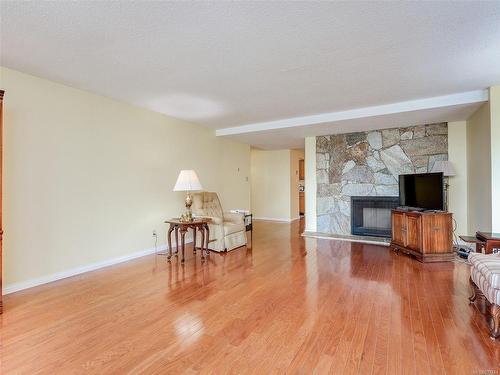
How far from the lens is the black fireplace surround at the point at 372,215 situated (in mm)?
5375

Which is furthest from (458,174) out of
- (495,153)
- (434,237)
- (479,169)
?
(434,237)

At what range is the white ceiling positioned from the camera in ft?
6.33

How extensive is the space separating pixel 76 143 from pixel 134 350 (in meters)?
2.75

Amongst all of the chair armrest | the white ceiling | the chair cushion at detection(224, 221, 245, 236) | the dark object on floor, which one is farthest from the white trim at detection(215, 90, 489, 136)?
the dark object on floor

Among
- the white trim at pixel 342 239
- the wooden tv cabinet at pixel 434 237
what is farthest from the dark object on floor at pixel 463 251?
the white trim at pixel 342 239

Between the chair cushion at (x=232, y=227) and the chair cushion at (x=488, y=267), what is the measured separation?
3.17m

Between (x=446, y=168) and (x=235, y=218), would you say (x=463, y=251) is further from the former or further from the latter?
(x=235, y=218)

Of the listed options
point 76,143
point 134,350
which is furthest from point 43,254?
point 134,350

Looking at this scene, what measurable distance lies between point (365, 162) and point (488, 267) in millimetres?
3695

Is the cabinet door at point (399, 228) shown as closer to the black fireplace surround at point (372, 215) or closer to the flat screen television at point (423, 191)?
the flat screen television at point (423, 191)

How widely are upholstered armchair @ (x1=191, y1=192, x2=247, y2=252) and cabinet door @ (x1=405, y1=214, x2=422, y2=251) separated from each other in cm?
270

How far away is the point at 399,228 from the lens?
4.38 meters

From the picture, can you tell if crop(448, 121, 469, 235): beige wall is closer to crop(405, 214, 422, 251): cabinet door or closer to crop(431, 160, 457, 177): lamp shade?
crop(431, 160, 457, 177): lamp shade

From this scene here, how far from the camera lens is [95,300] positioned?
2.62 meters
